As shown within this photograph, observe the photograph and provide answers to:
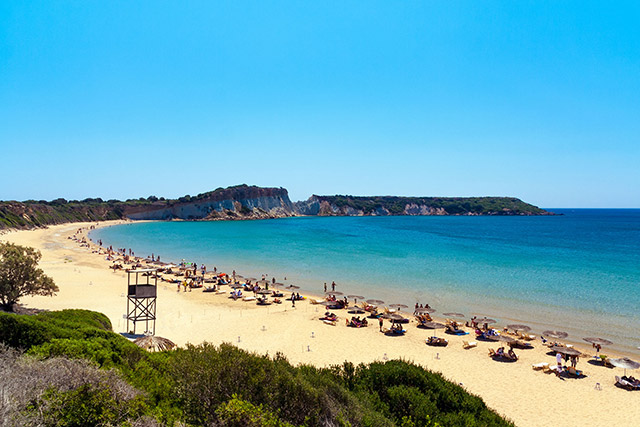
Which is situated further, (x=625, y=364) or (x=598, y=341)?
(x=598, y=341)

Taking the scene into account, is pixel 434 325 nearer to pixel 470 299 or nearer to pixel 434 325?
pixel 434 325

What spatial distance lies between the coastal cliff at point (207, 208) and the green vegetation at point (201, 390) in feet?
283

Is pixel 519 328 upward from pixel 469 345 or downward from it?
upward

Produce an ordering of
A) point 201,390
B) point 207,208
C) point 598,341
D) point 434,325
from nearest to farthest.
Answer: point 201,390 → point 598,341 → point 434,325 → point 207,208

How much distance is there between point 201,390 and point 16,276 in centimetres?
1603

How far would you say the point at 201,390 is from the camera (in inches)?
248

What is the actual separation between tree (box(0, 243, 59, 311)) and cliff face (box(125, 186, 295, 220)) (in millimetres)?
126468

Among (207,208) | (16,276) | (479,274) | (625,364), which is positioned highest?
(207,208)

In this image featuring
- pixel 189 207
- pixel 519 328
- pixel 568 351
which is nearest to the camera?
pixel 568 351

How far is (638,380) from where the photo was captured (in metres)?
14.2

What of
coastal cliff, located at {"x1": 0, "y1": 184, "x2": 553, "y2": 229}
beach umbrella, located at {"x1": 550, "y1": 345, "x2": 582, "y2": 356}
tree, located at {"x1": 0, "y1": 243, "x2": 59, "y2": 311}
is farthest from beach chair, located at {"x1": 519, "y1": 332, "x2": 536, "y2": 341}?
coastal cliff, located at {"x1": 0, "y1": 184, "x2": 553, "y2": 229}

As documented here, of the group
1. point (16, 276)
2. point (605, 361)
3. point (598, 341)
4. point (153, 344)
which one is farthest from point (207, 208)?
point (605, 361)

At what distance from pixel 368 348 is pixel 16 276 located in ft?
55.3

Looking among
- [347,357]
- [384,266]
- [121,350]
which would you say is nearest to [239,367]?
[121,350]
